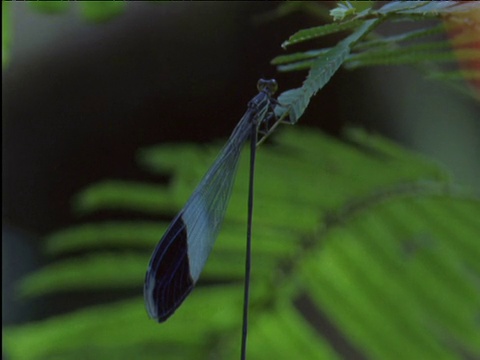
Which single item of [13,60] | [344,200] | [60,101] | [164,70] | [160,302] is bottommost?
[160,302]

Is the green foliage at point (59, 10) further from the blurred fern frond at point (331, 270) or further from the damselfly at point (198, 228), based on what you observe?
the blurred fern frond at point (331, 270)

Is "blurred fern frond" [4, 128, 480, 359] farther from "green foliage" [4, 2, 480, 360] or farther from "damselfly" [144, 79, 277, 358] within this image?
"damselfly" [144, 79, 277, 358]

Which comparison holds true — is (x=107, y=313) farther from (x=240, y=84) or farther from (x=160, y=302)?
(x=240, y=84)

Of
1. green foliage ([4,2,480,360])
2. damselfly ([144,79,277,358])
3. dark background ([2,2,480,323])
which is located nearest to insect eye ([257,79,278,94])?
damselfly ([144,79,277,358])

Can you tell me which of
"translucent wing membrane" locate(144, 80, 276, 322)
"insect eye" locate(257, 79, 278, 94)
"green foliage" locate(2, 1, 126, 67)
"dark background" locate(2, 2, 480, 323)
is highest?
"dark background" locate(2, 2, 480, 323)

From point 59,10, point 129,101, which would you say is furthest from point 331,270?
point 129,101

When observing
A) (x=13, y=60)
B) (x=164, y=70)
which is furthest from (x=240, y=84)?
(x=13, y=60)

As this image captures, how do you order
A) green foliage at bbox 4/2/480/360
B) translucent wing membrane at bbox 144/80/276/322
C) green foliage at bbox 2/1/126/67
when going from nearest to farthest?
translucent wing membrane at bbox 144/80/276/322 < green foliage at bbox 2/1/126/67 < green foliage at bbox 4/2/480/360
